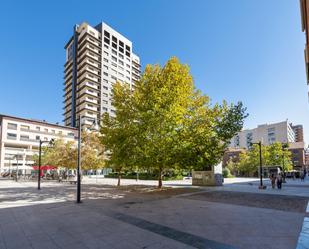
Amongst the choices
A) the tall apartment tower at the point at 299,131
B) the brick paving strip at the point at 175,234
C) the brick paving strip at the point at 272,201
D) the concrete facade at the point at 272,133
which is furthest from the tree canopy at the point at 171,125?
the tall apartment tower at the point at 299,131

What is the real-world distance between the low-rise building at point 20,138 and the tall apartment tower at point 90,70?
13470 mm

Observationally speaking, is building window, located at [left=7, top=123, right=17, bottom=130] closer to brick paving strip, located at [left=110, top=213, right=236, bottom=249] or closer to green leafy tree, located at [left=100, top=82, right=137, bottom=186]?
green leafy tree, located at [left=100, top=82, right=137, bottom=186]

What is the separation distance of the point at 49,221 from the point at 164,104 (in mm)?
12603

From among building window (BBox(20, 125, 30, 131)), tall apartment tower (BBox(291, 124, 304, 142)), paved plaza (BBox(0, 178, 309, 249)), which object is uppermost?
tall apartment tower (BBox(291, 124, 304, 142))

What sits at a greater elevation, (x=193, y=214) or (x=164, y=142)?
(x=164, y=142)

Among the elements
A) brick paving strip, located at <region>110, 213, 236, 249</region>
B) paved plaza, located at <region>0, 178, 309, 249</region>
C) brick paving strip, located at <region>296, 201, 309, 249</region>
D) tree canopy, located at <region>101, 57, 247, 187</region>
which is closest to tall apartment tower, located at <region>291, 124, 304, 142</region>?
tree canopy, located at <region>101, 57, 247, 187</region>

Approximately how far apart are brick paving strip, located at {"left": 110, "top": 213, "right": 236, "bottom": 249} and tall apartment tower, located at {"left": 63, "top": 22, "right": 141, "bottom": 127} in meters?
69.0

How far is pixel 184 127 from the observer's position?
813 inches

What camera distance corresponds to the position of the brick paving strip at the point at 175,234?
259 inches

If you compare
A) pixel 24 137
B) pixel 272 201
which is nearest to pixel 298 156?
pixel 272 201

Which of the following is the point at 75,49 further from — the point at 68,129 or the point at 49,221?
the point at 49,221

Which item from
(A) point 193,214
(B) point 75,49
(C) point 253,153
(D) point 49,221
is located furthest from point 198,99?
(B) point 75,49

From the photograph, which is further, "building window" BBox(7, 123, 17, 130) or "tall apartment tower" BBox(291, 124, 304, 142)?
"tall apartment tower" BBox(291, 124, 304, 142)

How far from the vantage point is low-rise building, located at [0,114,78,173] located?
61.2 m
